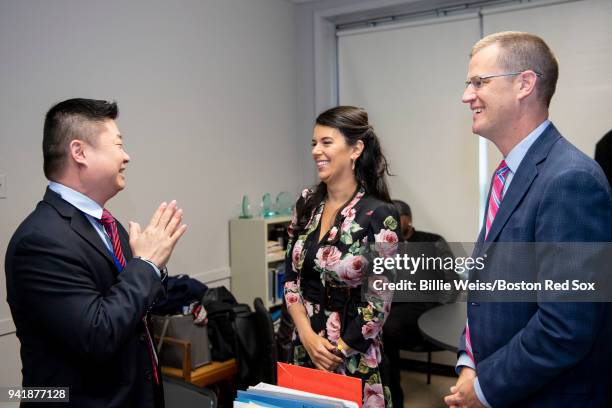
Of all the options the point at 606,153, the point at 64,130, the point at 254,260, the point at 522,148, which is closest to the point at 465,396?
the point at 522,148

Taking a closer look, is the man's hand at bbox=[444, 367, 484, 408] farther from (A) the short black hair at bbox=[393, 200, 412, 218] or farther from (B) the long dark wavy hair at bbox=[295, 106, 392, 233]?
(A) the short black hair at bbox=[393, 200, 412, 218]

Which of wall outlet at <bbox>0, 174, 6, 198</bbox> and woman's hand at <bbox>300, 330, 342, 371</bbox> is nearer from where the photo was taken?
woman's hand at <bbox>300, 330, 342, 371</bbox>

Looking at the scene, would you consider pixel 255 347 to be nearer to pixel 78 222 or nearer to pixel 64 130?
pixel 78 222

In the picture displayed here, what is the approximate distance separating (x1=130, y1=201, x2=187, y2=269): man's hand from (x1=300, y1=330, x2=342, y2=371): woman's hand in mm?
741

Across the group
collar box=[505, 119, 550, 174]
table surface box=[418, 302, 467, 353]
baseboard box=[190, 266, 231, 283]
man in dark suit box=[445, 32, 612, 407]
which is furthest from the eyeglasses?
baseboard box=[190, 266, 231, 283]

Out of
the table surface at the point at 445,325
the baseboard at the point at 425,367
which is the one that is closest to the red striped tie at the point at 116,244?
the table surface at the point at 445,325

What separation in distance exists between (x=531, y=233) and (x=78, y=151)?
3.94ft

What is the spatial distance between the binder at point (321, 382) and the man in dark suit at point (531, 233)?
283mm

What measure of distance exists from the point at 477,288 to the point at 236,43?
317 centimetres

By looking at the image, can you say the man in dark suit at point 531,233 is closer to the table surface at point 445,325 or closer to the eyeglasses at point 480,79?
the eyeglasses at point 480,79

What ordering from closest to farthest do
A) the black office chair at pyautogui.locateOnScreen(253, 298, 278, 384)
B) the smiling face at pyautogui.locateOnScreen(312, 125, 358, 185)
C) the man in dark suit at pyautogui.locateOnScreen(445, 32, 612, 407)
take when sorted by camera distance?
the man in dark suit at pyautogui.locateOnScreen(445, 32, 612, 407) < the smiling face at pyautogui.locateOnScreen(312, 125, 358, 185) < the black office chair at pyautogui.locateOnScreen(253, 298, 278, 384)

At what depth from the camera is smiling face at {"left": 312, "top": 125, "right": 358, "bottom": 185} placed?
2076mm

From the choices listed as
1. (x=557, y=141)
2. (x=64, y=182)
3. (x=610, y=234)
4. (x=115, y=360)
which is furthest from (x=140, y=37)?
(x=610, y=234)

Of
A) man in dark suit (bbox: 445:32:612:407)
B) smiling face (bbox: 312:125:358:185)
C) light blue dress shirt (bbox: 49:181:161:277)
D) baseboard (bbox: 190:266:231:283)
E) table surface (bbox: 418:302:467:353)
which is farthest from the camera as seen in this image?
baseboard (bbox: 190:266:231:283)
